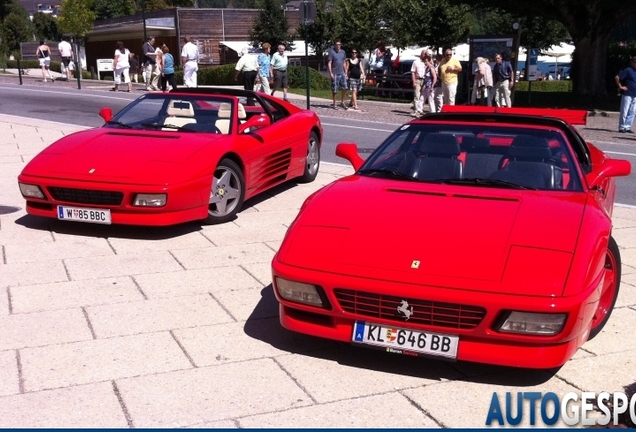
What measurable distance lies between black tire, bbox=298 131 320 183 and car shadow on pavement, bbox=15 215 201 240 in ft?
8.28

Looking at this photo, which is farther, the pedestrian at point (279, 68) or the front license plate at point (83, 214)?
the pedestrian at point (279, 68)

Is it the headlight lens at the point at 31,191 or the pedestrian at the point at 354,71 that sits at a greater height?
the pedestrian at the point at 354,71

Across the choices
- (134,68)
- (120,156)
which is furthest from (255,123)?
(134,68)

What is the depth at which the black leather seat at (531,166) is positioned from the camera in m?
5.05

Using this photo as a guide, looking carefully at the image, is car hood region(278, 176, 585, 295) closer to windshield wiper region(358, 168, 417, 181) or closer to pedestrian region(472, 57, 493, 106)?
windshield wiper region(358, 168, 417, 181)

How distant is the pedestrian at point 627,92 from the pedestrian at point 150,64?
48.4 ft

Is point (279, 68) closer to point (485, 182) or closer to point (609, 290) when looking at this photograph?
point (485, 182)

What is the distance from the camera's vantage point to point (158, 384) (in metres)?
4.12

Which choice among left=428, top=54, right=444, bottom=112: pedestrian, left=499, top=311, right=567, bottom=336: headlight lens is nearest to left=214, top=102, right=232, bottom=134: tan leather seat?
left=499, top=311, right=567, bottom=336: headlight lens

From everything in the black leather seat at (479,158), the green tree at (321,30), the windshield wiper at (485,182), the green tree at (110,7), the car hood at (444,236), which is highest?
the green tree at (110,7)

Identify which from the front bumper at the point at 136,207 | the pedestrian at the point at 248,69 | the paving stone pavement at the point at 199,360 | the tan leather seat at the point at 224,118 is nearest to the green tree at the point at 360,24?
the pedestrian at the point at 248,69

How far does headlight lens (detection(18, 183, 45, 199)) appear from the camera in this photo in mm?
7203

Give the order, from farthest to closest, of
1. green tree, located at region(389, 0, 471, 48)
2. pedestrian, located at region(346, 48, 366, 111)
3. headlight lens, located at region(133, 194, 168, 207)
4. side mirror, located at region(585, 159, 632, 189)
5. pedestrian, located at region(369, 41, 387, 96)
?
green tree, located at region(389, 0, 471, 48) < pedestrian, located at region(369, 41, 387, 96) < pedestrian, located at region(346, 48, 366, 111) < headlight lens, located at region(133, 194, 168, 207) < side mirror, located at region(585, 159, 632, 189)

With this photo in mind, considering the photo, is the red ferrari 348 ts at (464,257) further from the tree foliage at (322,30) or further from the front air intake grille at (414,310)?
the tree foliage at (322,30)
